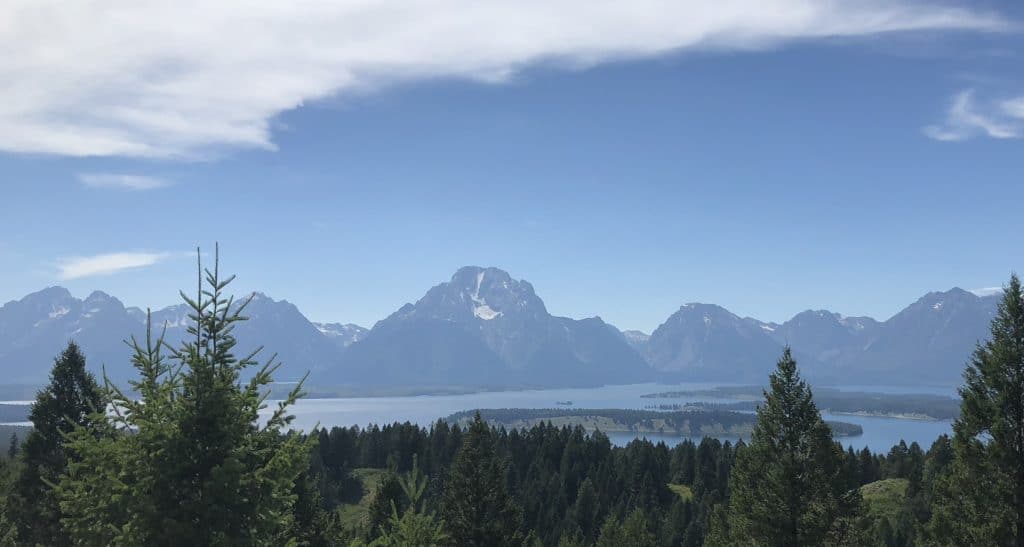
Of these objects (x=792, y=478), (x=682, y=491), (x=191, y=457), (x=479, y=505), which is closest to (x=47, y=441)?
(x=479, y=505)

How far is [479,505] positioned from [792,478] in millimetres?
14583

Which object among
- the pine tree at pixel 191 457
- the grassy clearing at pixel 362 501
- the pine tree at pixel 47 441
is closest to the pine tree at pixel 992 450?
the pine tree at pixel 191 457

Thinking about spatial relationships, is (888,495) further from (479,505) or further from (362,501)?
(479,505)

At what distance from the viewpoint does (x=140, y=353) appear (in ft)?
51.0

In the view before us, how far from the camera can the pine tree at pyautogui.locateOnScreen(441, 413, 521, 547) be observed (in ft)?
111

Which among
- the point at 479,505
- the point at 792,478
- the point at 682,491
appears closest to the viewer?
the point at 792,478

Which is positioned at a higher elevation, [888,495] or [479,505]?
[479,505]

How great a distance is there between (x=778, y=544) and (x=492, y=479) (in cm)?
1340

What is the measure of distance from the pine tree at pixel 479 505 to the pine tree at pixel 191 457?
19460mm

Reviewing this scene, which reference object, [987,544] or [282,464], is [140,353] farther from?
[987,544]

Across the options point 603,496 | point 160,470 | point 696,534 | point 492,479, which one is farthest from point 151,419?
point 603,496

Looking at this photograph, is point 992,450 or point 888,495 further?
point 888,495

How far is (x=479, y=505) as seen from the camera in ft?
113

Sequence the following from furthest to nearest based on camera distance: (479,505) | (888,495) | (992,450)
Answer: (888,495)
(479,505)
(992,450)
